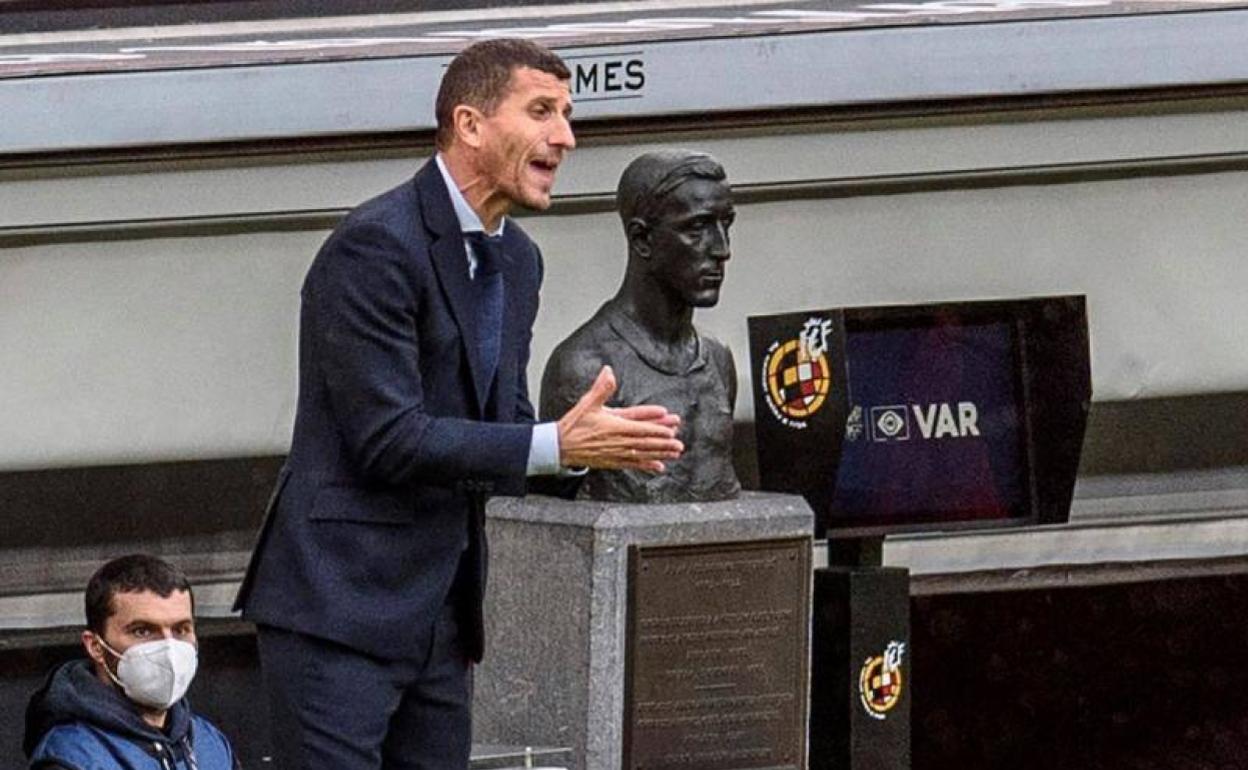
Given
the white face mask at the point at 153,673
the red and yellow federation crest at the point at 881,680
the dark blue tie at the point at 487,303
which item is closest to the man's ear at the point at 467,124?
the dark blue tie at the point at 487,303

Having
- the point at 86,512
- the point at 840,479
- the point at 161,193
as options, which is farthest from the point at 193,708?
the point at 840,479

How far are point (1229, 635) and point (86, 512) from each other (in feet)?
11.1

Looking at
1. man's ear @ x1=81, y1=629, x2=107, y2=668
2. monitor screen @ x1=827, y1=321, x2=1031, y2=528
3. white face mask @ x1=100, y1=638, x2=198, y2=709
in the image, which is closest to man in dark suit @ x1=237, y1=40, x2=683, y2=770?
white face mask @ x1=100, y1=638, x2=198, y2=709

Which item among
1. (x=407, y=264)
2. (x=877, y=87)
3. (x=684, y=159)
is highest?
(x=877, y=87)

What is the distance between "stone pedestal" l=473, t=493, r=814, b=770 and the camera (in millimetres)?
6594

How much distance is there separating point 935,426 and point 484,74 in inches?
99.9

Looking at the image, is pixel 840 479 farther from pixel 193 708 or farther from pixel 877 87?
pixel 193 708

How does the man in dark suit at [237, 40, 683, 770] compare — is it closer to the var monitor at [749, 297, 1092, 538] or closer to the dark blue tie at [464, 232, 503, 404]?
the dark blue tie at [464, 232, 503, 404]

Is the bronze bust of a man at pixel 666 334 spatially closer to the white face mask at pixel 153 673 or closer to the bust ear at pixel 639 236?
the bust ear at pixel 639 236

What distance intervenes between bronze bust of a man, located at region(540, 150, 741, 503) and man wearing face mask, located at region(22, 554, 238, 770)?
3.63ft

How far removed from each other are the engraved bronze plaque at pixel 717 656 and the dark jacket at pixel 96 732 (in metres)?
1.09

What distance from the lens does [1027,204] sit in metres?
8.19

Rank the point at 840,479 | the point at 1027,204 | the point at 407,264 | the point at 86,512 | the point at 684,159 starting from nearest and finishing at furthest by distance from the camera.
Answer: the point at 407,264
the point at 684,159
the point at 840,479
the point at 86,512
the point at 1027,204

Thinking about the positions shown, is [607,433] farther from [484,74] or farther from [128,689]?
[128,689]
